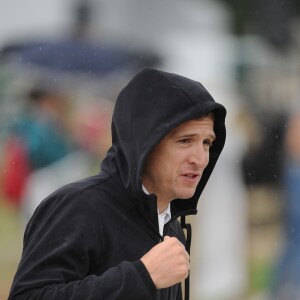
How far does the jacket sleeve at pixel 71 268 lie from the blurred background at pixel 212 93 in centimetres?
448

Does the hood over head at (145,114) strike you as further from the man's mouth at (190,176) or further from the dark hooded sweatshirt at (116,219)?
the man's mouth at (190,176)

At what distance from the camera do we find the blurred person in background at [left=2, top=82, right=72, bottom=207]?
931 cm

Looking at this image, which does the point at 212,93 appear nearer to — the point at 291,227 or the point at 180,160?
the point at 291,227

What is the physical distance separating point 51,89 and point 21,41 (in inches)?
177

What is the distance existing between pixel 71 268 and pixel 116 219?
8.9 inches

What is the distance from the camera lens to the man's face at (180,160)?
321cm

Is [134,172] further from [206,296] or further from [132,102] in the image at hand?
[206,296]

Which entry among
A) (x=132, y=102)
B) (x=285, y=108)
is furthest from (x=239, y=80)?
(x=132, y=102)

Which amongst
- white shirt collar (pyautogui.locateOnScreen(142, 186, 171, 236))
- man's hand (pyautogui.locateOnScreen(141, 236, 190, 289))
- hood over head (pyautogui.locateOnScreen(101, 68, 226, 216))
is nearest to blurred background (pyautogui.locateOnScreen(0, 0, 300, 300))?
white shirt collar (pyautogui.locateOnScreen(142, 186, 171, 236))

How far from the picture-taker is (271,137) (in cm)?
1219

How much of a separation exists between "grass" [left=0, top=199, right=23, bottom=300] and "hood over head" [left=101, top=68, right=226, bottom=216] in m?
6.10

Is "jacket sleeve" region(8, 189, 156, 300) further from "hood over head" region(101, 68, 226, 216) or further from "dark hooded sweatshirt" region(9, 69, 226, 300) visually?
"hood over head" region(101, 68, 226, 216)

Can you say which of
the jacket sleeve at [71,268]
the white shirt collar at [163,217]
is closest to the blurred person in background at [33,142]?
the white shirt collar at [163,217]

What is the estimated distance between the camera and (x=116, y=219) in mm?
3086
